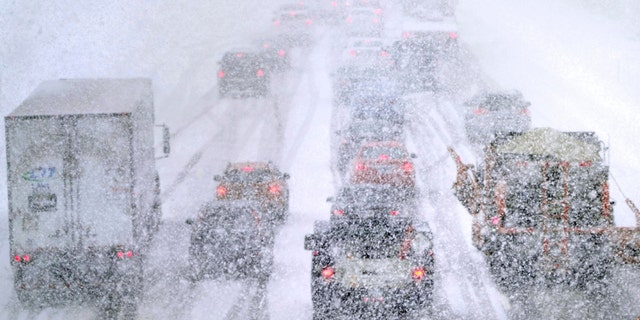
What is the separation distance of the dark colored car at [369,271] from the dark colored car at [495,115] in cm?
1280

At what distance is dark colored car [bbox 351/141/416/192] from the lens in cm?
1978

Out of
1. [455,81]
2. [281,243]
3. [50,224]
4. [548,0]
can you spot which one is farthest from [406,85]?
[548,0]

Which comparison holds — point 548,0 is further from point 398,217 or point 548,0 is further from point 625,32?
point 398,217

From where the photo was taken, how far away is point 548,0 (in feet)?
199

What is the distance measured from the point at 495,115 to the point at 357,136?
15.0 ft

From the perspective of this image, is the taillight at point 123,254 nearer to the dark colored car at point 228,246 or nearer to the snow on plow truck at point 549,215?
the dark colored car at point 228,246

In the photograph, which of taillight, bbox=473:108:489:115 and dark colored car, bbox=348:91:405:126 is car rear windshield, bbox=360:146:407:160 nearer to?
dark colored car, bbox=348:91:405:126

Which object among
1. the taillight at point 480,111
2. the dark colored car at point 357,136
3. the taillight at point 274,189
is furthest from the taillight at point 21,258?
the taillight at point 480,111

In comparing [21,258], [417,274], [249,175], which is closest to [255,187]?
[249,175]

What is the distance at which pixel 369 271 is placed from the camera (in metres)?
11.6

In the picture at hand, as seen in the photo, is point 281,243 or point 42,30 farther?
point 42,30

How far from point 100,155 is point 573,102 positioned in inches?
961

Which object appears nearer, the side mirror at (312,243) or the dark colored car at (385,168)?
the side mirror at (312,243)

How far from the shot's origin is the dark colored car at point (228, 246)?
14.6m
